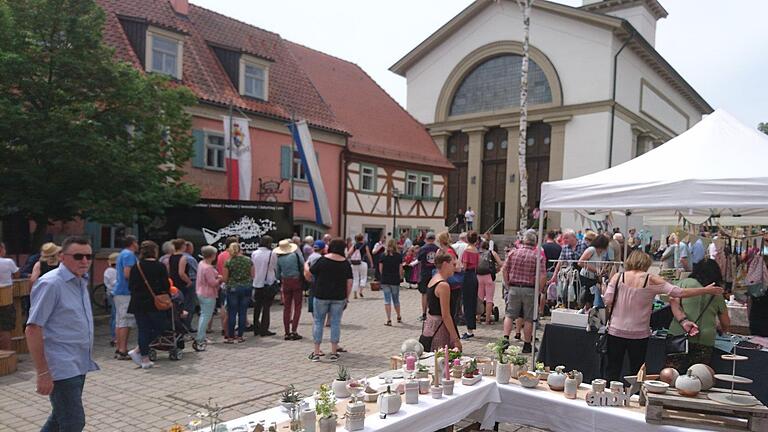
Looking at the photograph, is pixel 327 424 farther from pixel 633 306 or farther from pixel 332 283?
pixel 332 283

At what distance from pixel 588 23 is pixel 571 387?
2819 cm

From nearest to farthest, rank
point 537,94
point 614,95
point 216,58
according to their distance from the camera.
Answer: point 216,58
point 614,95
point 537,94

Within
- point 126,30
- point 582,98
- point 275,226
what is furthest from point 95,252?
point 582,98

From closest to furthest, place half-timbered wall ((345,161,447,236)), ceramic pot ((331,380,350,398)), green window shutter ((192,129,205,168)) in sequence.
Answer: ceramic pot ((331,380,350,398)), green window shutter ((192,129,205,168)), half-timbered wall ((345,161,447,236))

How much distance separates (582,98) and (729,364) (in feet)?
82.6

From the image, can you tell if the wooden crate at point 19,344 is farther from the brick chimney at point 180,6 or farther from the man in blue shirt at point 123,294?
the brick chimney at point 180,6

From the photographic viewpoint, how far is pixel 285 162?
64.0 ft

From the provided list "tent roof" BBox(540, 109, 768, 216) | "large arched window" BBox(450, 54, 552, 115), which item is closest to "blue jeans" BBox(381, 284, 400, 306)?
"tent roof" BBox(540, 109, 768, 216)

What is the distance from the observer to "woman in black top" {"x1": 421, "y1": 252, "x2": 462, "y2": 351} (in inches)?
207

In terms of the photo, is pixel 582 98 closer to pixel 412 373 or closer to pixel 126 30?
pixel 126 30

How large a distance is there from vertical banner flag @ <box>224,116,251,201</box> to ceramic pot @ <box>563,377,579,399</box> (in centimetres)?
1379

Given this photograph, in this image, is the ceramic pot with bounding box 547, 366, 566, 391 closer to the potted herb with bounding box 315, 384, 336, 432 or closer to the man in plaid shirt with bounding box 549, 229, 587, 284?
the potted herb with bounding box 315, 384, 336, 432

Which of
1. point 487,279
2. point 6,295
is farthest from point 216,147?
point 487,279

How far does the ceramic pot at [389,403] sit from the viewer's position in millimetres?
3426
